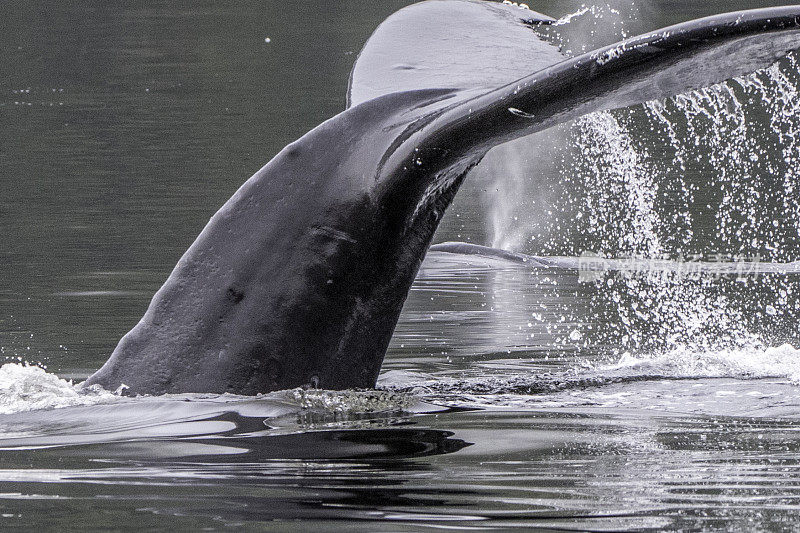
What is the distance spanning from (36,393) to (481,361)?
98.5 inches

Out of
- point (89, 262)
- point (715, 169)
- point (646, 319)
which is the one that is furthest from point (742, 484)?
point (715, 169)

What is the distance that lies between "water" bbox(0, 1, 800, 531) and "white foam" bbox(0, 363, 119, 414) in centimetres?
2

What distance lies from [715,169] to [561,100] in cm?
1621

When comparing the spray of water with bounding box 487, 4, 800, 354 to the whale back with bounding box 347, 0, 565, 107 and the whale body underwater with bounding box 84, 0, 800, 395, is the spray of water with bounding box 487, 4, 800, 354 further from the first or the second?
the whale body underwater with bounding box 84, 0, 800, 395

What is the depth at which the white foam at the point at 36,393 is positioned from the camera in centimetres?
552

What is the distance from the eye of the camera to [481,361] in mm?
7801

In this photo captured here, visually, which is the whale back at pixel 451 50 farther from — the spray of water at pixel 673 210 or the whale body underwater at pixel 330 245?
the spray of water at pixel 673 210

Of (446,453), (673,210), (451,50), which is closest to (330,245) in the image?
(446,453)

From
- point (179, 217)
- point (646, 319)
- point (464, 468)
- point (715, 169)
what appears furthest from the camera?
point (715, 169)

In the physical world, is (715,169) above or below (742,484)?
above

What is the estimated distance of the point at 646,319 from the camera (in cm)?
955

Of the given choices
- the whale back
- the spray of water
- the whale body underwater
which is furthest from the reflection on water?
the whale back

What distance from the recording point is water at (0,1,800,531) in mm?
4211

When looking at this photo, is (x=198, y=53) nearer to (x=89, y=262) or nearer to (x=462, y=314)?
(x=89, y=262)
